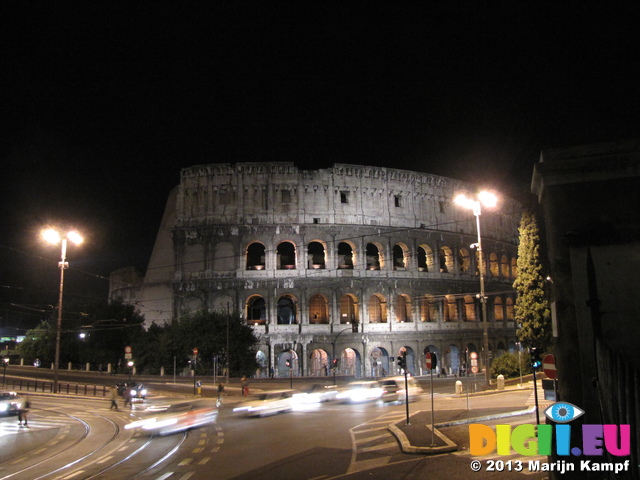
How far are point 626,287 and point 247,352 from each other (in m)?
36.3

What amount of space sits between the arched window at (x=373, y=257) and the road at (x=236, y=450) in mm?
27658

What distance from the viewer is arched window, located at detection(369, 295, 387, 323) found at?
4691 cm

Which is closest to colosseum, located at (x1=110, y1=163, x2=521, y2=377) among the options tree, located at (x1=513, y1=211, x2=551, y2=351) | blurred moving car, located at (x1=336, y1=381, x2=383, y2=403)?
tree, located at (x1=513, y1=211, x2=551, y2=351)

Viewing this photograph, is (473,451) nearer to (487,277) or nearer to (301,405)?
(301,405)

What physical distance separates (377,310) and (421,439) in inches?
1409

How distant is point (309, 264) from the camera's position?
46281mm

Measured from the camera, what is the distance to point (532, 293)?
26625 millimetres

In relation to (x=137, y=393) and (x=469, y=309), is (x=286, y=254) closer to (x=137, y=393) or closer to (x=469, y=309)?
(x=469, y=309)

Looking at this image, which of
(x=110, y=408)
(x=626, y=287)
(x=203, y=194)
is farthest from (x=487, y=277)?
(x=626, y=287)

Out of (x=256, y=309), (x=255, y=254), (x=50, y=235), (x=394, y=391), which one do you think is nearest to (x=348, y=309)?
(x=256, y=309)

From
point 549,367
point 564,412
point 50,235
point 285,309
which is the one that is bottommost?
point 564,412

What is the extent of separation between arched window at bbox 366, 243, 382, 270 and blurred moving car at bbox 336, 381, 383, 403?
23044mm

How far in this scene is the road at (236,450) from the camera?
32.2ft

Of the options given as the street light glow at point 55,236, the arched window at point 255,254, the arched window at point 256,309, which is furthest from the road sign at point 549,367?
the arched window at point 255,254
